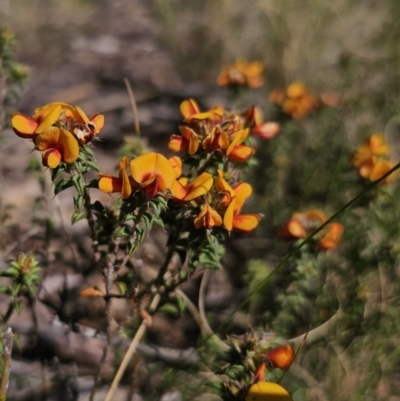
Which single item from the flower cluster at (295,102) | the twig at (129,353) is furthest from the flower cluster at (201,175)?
the flower cluster at (295,102)

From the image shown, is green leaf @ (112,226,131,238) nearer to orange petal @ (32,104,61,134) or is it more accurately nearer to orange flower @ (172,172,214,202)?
orange flower @ (172,172,214,202)

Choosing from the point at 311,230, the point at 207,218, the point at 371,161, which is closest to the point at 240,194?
the point at 207,218

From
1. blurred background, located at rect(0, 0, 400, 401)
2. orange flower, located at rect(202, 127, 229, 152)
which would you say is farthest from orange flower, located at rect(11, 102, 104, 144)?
blurred background, located at rect(0, 0, 400, 401)

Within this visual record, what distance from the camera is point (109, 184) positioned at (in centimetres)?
125

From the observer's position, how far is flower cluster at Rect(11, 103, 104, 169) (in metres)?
1.18

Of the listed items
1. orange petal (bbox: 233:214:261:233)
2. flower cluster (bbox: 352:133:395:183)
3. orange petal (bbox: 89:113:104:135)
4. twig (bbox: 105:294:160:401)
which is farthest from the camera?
flower cluster (bbox: 352:133:395:183)

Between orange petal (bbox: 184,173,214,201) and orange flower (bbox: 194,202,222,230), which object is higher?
orange petal (bbox: 184,173,214,201)

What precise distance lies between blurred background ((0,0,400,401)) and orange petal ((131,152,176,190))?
63 centimetres

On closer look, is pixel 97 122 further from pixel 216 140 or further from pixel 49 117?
pixel 216 140

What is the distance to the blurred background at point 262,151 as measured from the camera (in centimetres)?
209

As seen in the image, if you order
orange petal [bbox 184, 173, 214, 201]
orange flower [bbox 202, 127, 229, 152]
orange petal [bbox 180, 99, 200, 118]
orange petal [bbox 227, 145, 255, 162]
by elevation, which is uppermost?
orange petal [bbox 180, 99, 200, 118]

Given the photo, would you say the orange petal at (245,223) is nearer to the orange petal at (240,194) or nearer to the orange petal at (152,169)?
the orange petal at (240,194)

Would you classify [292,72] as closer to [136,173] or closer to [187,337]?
[187,337]

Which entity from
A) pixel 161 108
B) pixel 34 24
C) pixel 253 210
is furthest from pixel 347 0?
pixel 34 24
